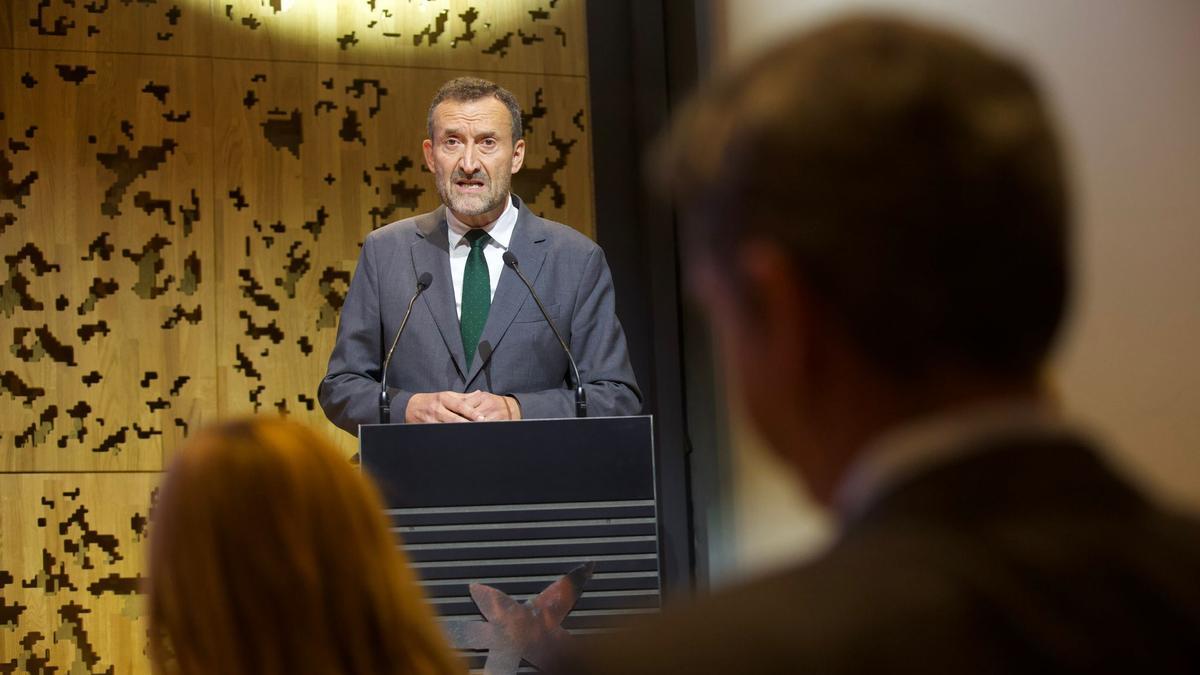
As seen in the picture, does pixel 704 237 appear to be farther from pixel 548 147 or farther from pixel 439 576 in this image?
pixel 548 147

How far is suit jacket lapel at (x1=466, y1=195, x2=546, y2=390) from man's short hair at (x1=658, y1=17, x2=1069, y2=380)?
2854 mm

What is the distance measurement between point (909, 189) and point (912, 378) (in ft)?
0.27

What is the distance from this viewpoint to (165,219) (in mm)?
4500

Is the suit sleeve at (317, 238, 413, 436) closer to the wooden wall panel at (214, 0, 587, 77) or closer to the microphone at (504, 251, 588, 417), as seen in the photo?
the microphone at (504, 251, 588, 417)

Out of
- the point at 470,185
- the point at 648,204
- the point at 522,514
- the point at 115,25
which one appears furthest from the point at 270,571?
the point at 115,25

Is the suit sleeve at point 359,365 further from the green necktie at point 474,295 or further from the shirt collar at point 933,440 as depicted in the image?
the shirt collar at point 933,440

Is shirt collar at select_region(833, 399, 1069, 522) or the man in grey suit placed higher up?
the man in grey suit

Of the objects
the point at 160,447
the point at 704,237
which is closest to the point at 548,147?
the point at 160,447

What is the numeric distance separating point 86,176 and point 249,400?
0.83 m

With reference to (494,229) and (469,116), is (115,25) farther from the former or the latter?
(494,229)

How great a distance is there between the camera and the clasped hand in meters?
3.12

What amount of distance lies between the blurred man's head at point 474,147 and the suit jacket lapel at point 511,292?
0.35 feet

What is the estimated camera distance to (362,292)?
3529 mm

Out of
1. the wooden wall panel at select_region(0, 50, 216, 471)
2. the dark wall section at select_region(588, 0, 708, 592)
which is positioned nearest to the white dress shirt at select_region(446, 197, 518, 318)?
the dark wall section at select_region(588, 0, 708, 592)
